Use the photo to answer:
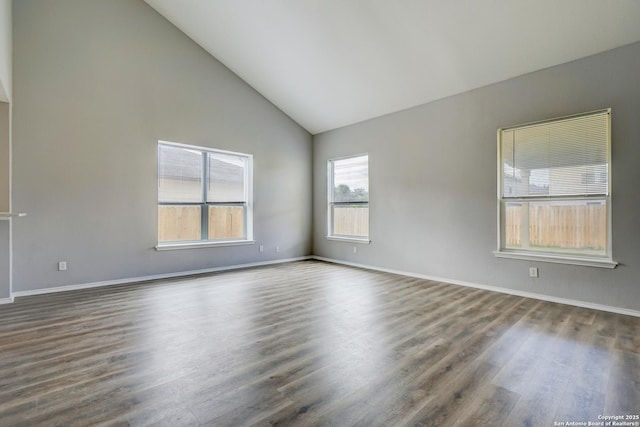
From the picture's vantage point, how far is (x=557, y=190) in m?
3.81

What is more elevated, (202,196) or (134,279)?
(202,196)

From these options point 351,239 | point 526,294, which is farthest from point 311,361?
point 351,239

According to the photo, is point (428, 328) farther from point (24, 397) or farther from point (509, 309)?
point (24, 397)

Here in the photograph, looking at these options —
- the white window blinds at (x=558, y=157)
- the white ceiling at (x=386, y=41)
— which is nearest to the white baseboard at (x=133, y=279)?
the white ceiling at (x=386, y=41)

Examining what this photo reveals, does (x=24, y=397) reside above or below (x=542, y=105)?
below

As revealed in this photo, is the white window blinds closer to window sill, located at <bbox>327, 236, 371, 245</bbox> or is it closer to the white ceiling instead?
the white ceiling

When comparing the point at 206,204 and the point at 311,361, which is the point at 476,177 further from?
the point at 206,204

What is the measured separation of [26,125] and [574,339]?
21.0 feet

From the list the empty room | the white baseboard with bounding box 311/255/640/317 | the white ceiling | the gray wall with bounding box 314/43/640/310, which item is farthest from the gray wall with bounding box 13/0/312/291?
the white baseboard with bounding box 311/255/640/317

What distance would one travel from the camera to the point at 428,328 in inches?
114

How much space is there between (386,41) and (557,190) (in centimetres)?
289

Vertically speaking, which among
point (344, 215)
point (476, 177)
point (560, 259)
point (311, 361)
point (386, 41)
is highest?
point (386, 41)

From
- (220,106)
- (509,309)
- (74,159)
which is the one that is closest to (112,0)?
(220,106)

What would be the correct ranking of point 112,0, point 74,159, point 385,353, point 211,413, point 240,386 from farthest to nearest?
point 112,0
point 74,159
point 385,353
point 240,386
point 211,413
